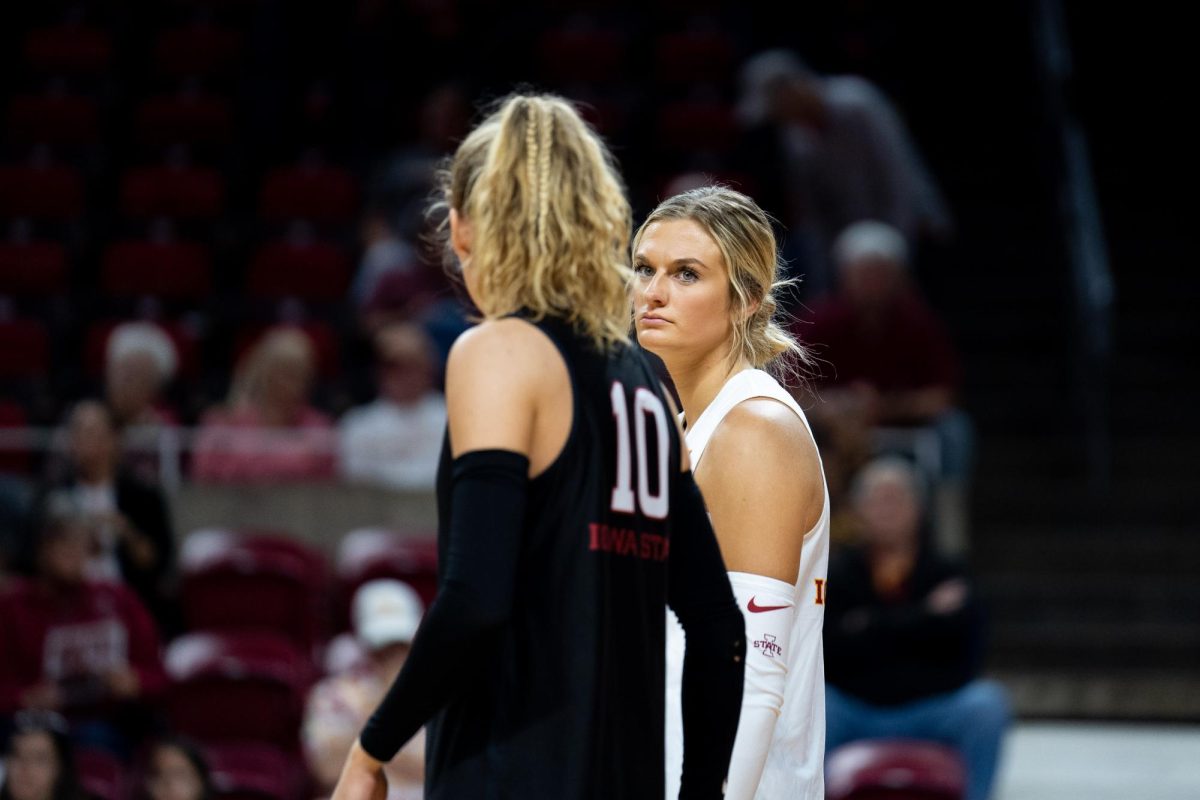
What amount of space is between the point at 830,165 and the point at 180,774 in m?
4.62

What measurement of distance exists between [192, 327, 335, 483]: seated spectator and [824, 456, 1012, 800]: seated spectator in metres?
2.46

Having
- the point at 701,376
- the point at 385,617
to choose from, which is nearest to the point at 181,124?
the point at 385,617

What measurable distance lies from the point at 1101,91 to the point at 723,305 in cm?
935

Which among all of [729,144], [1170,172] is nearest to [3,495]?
[729,144]

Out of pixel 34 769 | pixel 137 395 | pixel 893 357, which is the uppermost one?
pixel 893 357

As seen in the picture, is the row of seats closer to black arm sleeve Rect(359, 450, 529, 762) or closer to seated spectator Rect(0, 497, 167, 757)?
seated spectator Rect(0, 497, 167, 757)

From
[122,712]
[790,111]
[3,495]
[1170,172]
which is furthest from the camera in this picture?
[1170,172]

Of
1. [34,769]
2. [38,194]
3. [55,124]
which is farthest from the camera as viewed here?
[55,124]

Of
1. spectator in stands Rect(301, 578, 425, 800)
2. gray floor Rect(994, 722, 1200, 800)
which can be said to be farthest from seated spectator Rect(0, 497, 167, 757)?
gray floor Rect(994, 722, 1200, 800)

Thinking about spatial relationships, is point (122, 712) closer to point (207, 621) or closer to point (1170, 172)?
point (207, 621)

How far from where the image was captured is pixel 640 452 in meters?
2.27

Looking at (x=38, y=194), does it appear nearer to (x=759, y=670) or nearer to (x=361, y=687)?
(x=361, y=687)

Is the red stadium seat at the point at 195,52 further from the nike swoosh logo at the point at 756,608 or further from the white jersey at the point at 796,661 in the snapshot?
the nike swoosh logo at the point at 756,608

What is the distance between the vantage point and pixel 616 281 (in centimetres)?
230
